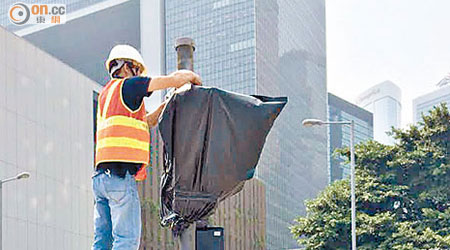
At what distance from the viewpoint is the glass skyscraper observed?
120562mm

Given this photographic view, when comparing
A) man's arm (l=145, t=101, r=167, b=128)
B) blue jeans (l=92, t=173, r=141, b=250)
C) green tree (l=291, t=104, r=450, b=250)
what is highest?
green tree (l=291, t=104, r=450, b=250)

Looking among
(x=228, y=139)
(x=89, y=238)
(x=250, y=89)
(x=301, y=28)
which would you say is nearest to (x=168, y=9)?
(x=250, y=89)

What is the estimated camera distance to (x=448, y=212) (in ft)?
116

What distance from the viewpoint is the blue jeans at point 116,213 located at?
198 inches

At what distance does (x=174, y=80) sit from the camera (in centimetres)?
502

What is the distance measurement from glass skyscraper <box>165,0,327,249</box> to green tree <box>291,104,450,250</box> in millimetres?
74045

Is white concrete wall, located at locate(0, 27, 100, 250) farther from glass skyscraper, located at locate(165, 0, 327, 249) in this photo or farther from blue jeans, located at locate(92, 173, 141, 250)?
glass skyscraper, located at locate(165, 0, 327, 249)

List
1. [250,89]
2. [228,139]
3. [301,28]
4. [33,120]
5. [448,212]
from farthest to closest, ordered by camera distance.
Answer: [301,28]
[250,89]
[33,120]
[448,212]
[228,139]

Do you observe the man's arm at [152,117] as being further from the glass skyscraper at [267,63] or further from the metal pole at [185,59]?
the glass skyscraper at [267,63]

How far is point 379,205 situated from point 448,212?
3248mm

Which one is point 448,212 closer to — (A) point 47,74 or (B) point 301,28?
(A) point 47,74

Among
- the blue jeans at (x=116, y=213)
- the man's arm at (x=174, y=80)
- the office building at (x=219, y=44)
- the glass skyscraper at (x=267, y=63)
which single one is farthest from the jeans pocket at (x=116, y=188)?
the office building at (x=219, y=44)

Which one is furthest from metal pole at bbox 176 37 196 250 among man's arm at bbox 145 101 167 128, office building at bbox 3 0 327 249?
office building at bbox 3 0 327 249

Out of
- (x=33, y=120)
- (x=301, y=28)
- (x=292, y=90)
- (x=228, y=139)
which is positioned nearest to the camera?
(x=228, y=139)
